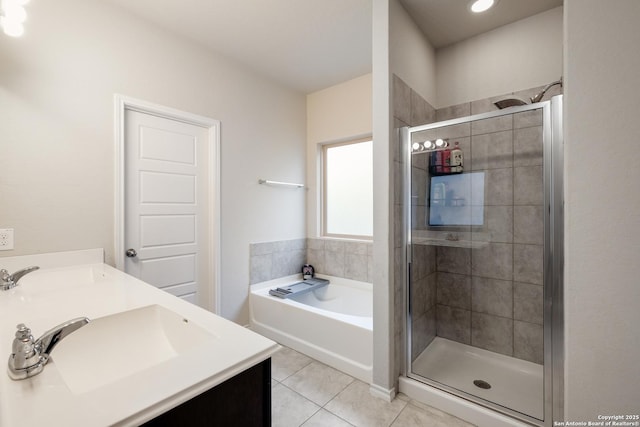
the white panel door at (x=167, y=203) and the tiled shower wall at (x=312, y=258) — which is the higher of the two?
the white panel door at (x=167, y=203)

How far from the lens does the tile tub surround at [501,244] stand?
194 cm

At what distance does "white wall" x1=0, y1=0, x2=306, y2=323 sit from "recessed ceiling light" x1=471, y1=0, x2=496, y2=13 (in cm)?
199

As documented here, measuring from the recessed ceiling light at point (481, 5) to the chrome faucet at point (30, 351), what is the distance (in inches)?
103

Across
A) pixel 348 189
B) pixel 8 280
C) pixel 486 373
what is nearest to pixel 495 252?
pixel 486 373

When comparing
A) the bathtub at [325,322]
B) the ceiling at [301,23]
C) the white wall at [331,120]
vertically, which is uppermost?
the ceiling at [301,23]

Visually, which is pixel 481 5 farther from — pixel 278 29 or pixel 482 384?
pixel 482 384

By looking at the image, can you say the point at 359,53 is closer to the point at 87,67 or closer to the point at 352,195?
the point at 352,195

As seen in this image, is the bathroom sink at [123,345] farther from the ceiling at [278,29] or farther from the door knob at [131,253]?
the ceiling at [278,29]

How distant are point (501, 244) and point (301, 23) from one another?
2289 mm

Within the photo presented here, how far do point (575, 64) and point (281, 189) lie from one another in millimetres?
2475

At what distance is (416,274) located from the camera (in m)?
2.05

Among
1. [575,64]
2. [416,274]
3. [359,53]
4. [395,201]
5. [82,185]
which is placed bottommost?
[416,274]

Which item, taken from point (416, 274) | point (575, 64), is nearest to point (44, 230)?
point (416, 274)

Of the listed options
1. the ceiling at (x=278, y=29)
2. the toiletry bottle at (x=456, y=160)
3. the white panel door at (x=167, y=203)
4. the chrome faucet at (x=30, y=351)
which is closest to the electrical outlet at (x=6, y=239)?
the white panel door at (x=167, y=203)
